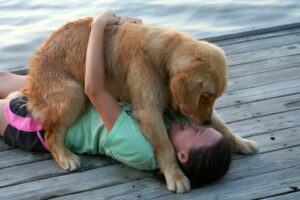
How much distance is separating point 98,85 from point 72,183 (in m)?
0.69

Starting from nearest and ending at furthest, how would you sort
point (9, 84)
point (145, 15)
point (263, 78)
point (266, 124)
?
point (266, 124)
point (9, 84)
point (263, 78)
point (145, 15)

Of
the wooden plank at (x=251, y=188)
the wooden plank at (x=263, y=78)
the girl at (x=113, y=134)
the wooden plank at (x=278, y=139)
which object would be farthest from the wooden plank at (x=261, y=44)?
the wooden plank at (x=251, y=188)

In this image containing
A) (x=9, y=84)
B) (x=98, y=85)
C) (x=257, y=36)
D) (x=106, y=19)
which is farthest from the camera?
(x=257, y=36)

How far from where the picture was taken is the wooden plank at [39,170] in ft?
11.2

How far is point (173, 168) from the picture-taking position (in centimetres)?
324

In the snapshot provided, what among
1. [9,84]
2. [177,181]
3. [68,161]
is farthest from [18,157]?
[177,181]

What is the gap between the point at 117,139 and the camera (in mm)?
3350

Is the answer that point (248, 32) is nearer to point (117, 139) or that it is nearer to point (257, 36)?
point (257, 36)

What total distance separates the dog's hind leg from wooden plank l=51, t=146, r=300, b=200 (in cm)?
37

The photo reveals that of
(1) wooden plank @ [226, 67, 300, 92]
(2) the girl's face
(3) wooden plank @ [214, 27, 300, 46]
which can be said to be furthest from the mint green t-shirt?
(3) wooden plank @ [214, 27, 300, 46]

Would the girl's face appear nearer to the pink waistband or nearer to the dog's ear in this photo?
the dog's ear

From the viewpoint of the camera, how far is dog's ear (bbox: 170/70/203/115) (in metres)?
3.09

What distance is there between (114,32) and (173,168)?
110 cm

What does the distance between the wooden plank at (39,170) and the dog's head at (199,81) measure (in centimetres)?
77
